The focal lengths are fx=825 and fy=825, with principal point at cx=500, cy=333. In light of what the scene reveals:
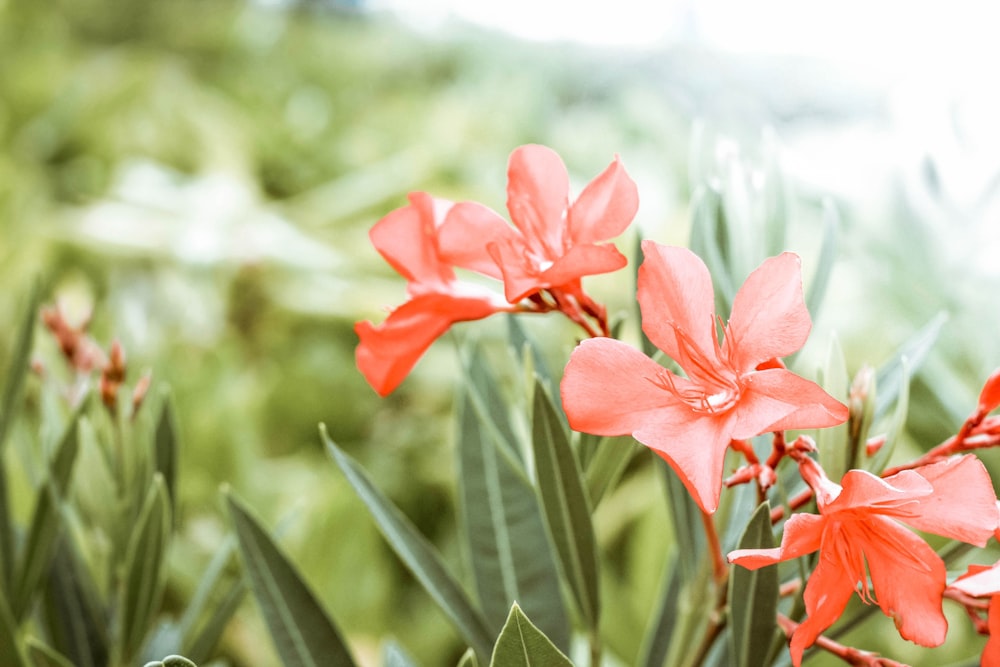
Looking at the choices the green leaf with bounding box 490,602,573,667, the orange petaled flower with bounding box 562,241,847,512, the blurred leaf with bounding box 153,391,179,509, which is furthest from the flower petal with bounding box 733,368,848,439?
the blurred leaf with bounding box 153,391,179,509

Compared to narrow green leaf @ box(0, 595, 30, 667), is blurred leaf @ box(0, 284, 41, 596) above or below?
above

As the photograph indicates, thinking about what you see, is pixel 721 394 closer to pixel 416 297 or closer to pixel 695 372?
pixel 695 372

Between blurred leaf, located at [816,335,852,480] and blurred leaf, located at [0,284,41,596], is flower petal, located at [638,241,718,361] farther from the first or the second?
blurred leaf, located at [0,284,41,596]

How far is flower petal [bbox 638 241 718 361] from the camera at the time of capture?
290 millimetres

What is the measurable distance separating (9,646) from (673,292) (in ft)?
1.27

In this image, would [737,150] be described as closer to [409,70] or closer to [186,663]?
[186,663]

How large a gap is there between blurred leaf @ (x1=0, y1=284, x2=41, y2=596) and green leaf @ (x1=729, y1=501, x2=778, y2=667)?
424mm

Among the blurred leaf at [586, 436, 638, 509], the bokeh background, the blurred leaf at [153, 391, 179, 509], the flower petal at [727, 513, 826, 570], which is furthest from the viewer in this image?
the bokeh background

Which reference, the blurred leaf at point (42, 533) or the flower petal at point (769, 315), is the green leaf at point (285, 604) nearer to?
the blurred leaf at point (42, 533)

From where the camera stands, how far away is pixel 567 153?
1.67 metres

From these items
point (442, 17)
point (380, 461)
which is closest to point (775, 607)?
point (380, 461)

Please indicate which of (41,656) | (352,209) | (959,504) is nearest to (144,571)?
(41,656)

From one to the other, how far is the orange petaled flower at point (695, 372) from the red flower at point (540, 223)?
0.03 m

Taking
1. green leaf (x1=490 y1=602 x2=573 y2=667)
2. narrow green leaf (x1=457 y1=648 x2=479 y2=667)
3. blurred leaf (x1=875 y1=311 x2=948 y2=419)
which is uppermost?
blurred leaf (x1=875 y1=311 x2=948 y2=419)
